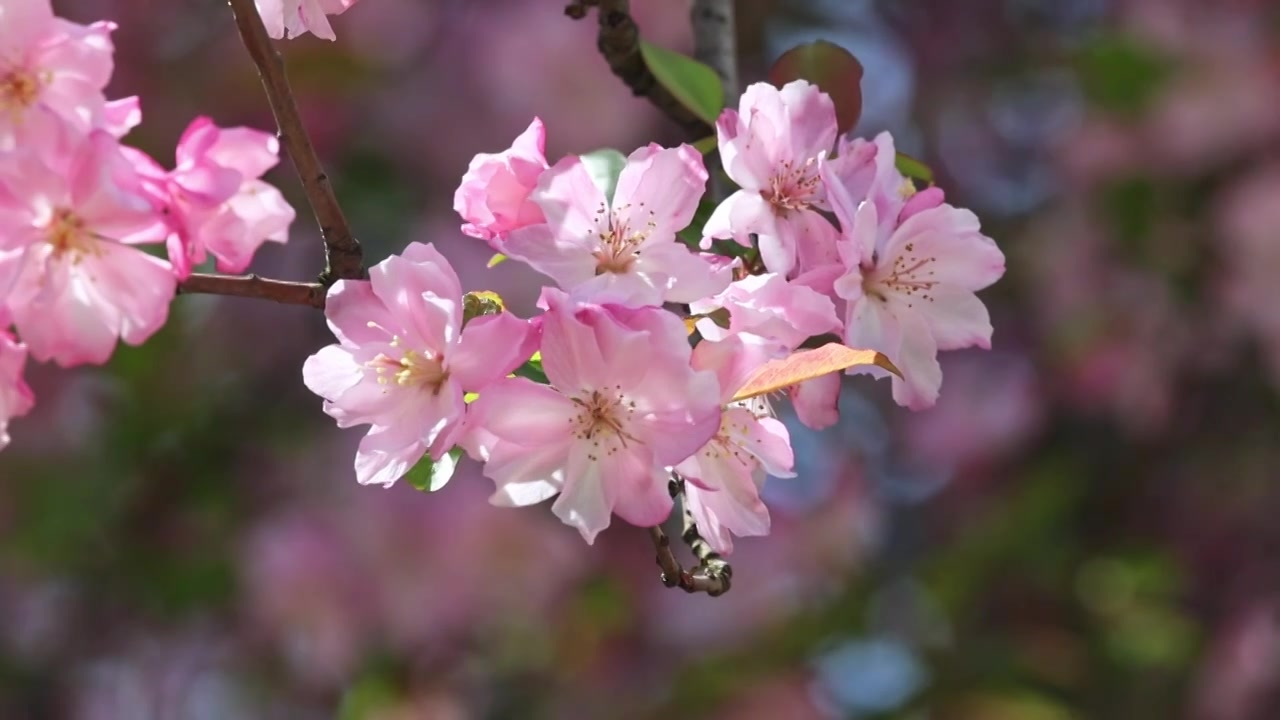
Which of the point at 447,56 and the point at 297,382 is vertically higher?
the point at 447,56

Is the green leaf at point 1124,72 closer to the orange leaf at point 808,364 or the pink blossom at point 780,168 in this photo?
the pink blossom at point 780,168

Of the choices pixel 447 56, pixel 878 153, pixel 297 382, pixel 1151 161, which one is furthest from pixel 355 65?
pixel 878 153

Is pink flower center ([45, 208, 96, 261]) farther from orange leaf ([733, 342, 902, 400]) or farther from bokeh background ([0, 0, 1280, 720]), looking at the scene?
bokeh background ([0, 0, 1280, 720])

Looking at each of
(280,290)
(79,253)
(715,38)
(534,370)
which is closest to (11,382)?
(79,253)

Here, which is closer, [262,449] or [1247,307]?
[262,449]

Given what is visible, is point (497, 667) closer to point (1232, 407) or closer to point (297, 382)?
point (297, 382)

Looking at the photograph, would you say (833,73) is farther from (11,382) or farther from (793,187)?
(11,382)

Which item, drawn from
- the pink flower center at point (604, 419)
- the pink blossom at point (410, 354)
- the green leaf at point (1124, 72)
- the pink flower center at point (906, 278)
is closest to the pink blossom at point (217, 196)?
the pink blossom at point (410, 354)

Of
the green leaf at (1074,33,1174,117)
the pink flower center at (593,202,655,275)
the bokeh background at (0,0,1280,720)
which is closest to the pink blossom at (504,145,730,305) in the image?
the pink flower center at (593,202,655,275)
